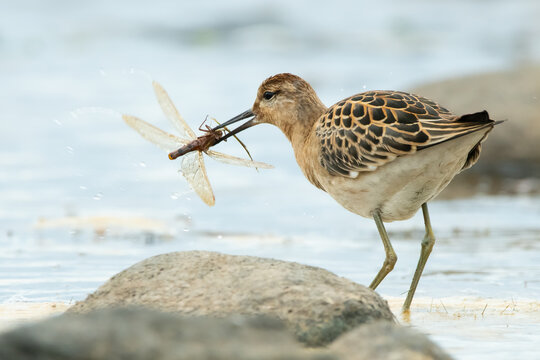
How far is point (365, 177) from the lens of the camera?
7.19 metres

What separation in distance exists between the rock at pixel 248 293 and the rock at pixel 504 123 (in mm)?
8684

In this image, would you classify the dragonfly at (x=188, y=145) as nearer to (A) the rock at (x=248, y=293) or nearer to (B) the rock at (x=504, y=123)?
(A) the rock at (x=248, y=293)

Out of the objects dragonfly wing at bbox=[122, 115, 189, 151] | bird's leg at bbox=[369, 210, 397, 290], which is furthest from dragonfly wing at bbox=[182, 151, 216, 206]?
bird's leg at bbox=[369, 210, 397, 290]

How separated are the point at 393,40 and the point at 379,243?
2277cm

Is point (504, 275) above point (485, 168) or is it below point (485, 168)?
below

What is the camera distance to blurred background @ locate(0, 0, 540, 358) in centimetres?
933

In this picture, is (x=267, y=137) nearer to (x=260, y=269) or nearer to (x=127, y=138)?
(x=127, y=138)

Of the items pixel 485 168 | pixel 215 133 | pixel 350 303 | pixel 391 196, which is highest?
pixel 485 168

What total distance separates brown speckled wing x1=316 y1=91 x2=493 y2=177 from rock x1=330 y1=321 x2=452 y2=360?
2.31m

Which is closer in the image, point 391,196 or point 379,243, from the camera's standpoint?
point 391,196

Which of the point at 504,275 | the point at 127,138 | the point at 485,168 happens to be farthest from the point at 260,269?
the point at 127,138

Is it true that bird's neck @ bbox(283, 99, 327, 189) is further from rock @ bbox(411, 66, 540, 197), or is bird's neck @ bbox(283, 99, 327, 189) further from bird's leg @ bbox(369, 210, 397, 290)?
rock @ bbox(411, 66, 540, 197)

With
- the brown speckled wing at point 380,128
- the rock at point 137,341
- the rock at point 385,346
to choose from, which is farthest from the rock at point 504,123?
the rock at point 137,341

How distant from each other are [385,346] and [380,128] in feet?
9.53
